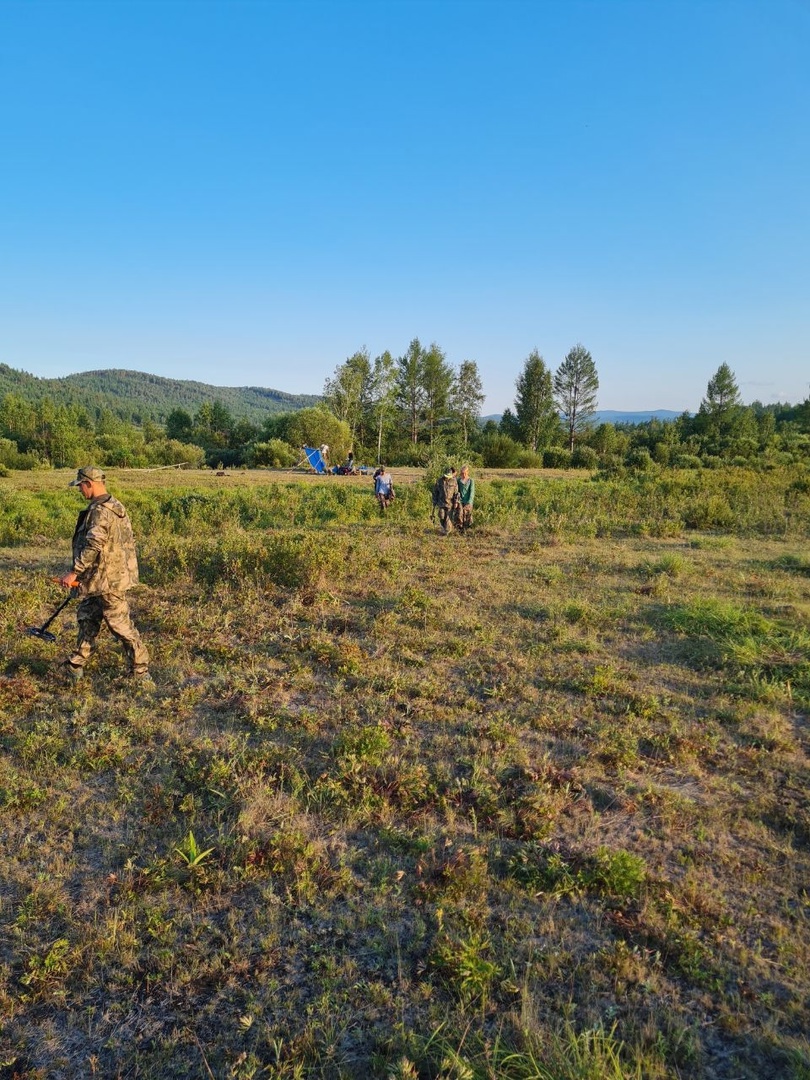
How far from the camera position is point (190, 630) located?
21.9ft

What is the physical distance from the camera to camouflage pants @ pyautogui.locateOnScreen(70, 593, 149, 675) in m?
5.41

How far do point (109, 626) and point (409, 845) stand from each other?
3.54m

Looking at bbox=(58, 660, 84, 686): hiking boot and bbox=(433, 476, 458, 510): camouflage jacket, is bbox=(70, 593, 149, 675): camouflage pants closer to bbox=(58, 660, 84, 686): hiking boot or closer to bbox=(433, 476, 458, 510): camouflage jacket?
bbox=(58, 660, 84, 686): hiking boot

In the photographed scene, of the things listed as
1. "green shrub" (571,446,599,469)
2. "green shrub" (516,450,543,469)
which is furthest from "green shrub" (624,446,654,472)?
"green shrub" (516,450,543,469)

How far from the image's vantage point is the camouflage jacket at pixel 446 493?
13.2 m

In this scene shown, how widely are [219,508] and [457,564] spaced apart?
6.54 m

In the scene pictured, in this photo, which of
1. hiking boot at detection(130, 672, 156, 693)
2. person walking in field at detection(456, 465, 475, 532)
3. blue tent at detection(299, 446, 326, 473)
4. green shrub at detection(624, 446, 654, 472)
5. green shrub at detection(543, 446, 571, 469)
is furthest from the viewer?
green shrub at detection(543, 446, 571, 469)

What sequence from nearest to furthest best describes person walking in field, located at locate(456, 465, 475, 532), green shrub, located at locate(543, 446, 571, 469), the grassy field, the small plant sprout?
the grassy field, the small plant sprout, person walking in field, located at locate(456, 465, 475, 532), green shrub, located at locate(543, 446, 571, 469)

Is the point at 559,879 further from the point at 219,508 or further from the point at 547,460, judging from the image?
the point at 547,460

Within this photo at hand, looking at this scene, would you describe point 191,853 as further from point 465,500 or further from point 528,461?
point 528,461

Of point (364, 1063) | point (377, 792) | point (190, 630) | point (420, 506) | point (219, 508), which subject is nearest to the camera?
point (364, 1063)

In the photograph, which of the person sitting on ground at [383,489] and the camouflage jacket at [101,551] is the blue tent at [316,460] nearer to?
the person sitting on ground at [383,489]

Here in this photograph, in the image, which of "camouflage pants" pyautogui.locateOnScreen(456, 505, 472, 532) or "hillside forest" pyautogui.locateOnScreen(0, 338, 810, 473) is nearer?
"camouflage pants" pyautogui.locateOnScreen(456, 505, 472, 532)

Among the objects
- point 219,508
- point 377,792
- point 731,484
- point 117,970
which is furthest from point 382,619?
point 731,484
